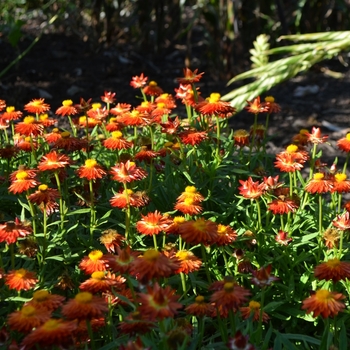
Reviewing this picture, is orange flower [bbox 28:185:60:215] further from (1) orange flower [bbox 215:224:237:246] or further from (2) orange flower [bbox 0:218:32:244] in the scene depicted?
(1) orange flower [bbox 215:224:237:246]

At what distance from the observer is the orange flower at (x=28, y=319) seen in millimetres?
1478

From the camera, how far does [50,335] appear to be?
55.0 inches

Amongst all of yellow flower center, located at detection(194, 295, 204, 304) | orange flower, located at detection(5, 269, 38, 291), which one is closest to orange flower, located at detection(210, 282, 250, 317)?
yellow flower center, located at detection(194, 295, 204, 304)

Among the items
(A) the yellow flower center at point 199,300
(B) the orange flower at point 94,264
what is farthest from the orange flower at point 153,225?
(A) the yellow flower center at point 199,300

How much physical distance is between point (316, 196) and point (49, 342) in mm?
1636

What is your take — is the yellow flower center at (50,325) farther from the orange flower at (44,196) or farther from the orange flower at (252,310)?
the orange flower at (44,196)

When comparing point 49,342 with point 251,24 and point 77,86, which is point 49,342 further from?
point 251,24

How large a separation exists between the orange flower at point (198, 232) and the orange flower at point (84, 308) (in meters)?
0.31

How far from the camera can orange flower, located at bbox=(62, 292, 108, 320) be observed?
1498mm

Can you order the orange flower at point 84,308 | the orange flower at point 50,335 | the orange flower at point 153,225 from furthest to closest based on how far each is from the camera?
1. the orange flower at point 153,225
2. the orange flower at point 84,308
3. the orange flower at point 50,335

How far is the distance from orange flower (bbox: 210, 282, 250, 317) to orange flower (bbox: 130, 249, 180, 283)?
13cm

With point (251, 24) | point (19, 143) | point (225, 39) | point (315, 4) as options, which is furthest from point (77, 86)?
point (19, 143)

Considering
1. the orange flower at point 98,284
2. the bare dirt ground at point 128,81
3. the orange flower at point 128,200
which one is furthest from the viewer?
the bare dirt ground at point 128,81

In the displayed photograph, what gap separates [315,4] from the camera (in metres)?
6.14
